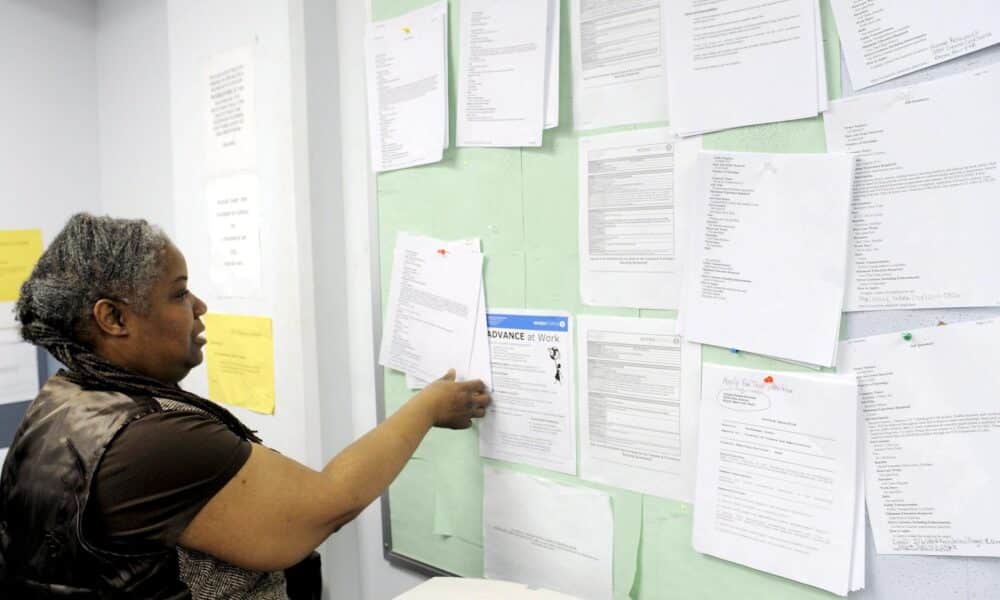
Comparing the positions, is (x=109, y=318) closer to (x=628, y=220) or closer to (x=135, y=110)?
(x=628, y=220)

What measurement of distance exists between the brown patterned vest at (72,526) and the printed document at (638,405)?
0.60m

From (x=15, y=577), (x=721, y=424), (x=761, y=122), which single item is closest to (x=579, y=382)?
(x=721, y=424)

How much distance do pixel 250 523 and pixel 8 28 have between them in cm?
195

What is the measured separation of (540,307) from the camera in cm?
112

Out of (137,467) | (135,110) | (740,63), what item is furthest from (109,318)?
(135,110)

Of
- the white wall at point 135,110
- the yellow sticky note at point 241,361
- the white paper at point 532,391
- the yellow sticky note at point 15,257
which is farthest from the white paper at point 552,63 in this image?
the yellow sticky note at point 15,257

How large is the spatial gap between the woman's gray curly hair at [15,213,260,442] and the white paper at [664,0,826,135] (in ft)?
2.79

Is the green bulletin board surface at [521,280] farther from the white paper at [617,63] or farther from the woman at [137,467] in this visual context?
the woman at [137,467]

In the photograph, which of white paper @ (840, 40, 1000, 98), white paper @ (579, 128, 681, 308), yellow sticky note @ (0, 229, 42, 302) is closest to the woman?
white paper @ (579, 128, 681, 308)

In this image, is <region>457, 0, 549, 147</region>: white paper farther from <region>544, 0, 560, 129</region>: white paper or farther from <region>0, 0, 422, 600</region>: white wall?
<region>0, 0, 422, 600</region>: white wall

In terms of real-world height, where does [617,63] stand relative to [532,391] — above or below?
above

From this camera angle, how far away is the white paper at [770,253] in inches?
31.8

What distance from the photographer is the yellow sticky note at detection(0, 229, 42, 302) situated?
2002 mm

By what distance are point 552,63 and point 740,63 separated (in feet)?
1.04
